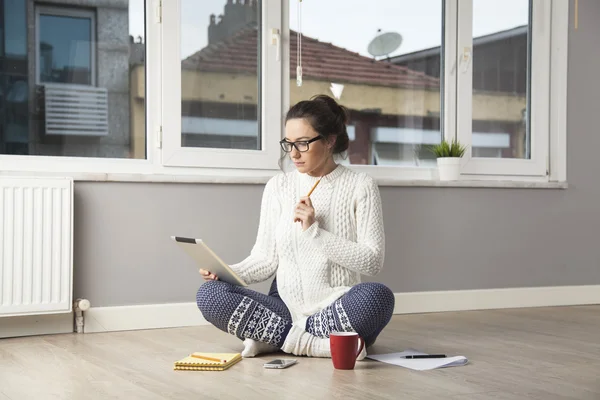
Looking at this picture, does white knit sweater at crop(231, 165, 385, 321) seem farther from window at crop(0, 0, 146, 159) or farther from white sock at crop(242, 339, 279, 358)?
window at crop(0, 0, 146, 159)

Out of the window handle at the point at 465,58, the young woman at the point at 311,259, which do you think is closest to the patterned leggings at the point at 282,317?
the young woman at the point at 311,259

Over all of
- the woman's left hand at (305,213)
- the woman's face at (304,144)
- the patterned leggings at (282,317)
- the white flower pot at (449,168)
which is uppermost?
the woman's face at (304,144)

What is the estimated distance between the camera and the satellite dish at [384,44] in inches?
150

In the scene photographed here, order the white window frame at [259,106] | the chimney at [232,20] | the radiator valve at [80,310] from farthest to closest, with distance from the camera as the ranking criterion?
1. the chimney at [232,20]
2. the white window frame at [259,106]
3. the radiator valve at [80,310]

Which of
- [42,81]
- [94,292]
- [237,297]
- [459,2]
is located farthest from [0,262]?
[459,2]

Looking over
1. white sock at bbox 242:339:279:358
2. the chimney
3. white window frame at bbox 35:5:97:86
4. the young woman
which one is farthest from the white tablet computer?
the chimney

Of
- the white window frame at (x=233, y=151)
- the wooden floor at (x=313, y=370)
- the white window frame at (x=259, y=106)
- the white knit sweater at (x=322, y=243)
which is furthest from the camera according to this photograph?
the white window frame at (x=259, y=106)

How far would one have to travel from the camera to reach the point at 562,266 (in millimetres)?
4145

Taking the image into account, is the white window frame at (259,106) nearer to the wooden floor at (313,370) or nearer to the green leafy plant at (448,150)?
the wooden floor at (313,370)

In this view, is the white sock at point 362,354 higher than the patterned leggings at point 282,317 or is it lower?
lower

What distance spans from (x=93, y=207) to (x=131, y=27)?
75 cm

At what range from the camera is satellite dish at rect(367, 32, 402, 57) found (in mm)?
3801

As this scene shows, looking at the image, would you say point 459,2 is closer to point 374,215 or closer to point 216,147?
point 216,147

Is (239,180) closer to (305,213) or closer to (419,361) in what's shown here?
(305,213)
